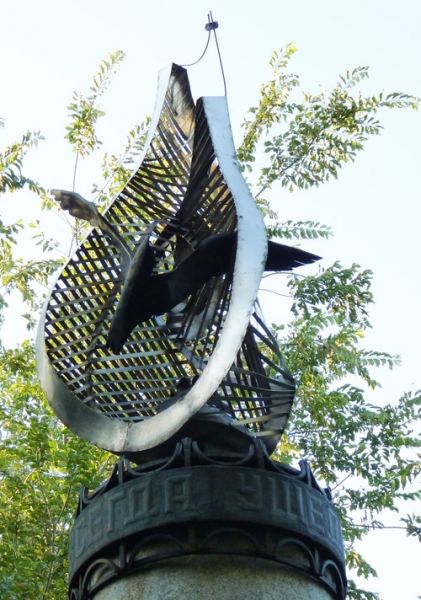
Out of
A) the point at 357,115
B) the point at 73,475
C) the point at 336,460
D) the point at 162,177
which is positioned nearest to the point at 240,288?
the point at 162,177

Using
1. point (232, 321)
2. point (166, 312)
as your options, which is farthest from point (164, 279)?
point (232, 321)

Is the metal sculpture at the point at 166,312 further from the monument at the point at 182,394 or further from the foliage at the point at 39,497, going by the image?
Result: the foliage at the point at 39,497

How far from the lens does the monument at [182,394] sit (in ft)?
12.6

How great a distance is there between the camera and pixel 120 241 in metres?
5.02

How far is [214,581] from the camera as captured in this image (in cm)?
376

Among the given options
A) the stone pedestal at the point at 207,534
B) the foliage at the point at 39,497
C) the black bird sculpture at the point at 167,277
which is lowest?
the stone pedestal at the point at 207,534

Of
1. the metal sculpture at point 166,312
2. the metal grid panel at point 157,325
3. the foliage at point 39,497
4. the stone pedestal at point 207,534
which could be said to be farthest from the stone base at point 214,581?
the foliage at point 39,497

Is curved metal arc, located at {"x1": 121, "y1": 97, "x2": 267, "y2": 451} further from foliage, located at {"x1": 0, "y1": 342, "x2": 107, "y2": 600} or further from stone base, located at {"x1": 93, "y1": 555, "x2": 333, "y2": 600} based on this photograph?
foliage, located at {"x1": 0, "y1": 342, "x2": 107, "y2": 600}

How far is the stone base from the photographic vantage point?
3748 millimetres

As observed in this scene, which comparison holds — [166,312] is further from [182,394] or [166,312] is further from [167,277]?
[182,394]

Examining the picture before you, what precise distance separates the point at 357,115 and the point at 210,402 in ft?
23.0

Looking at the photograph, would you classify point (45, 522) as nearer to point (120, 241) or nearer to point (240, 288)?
point (120, 241)

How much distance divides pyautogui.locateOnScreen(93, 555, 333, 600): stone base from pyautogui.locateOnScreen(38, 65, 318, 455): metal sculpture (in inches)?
17.9

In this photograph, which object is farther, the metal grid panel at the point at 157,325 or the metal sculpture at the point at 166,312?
the metal grid panel at the point at 157,325
